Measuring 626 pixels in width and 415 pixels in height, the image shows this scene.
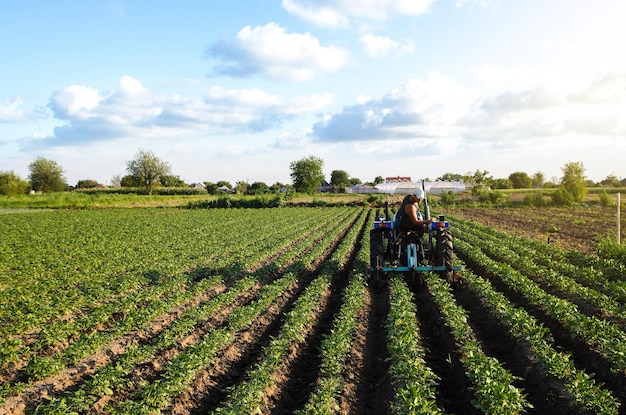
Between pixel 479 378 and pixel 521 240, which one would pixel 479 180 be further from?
pixel 479 378

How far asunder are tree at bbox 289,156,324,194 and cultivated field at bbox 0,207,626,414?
8168 cm

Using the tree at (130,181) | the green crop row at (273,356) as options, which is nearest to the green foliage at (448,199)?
the green crop row at (273,356)

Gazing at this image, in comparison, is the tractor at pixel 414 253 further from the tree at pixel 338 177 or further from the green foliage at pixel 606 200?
the tree at pixel 338 177

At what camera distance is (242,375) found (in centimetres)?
686

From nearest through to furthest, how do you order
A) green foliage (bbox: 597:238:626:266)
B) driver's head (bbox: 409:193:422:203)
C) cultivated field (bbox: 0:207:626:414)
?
cultivated field (bbox: 0:207:626:414) < driver's head (bbox: 409:193:422:203) < green foliage (bbox: 597:238:626:266)

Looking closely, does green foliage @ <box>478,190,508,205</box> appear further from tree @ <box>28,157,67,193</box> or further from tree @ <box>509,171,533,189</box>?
tree @ <box>28,157,67,193</box>

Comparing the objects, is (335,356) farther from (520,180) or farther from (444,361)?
(520,180)

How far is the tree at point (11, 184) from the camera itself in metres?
76.7

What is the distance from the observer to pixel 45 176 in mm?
93625

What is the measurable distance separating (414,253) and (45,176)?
9938 centimetres

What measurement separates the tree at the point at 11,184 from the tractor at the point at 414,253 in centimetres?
8180

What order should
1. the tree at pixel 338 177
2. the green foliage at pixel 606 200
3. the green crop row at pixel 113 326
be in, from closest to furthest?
the green crop row at pixel 113 326
the green foliage at pixel 606 200
the tree at pixel 338 177

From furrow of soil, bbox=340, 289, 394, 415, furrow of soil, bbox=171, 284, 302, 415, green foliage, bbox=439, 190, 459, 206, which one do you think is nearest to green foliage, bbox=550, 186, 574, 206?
green foliage, bbox=439, 190, 459, 206

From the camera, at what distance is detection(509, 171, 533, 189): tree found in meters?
105
